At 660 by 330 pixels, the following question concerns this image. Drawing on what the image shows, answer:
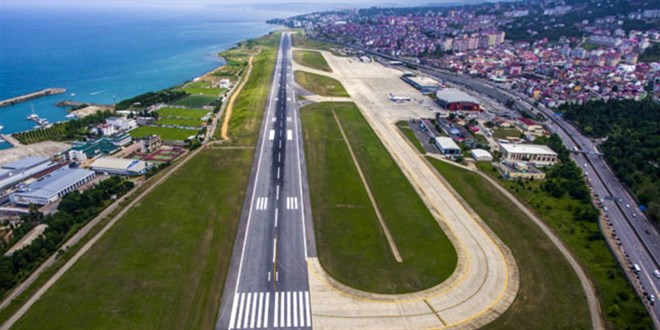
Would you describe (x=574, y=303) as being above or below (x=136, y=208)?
below

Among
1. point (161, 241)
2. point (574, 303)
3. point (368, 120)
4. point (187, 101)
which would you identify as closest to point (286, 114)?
point (368, 120)

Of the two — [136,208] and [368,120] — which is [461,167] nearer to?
[368,120]

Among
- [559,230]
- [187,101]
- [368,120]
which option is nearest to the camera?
[559,230]

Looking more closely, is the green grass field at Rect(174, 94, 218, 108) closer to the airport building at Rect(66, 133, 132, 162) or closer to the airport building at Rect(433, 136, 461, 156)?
the airport building at Rect(66, 133, 132, 162)

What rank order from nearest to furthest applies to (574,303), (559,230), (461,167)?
(574,303), (559,230), (461,167)

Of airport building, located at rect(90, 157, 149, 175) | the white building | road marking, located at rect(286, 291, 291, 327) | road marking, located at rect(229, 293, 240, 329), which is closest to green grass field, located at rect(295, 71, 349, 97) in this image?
the white building

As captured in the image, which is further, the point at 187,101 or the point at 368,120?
the point at 187,101
